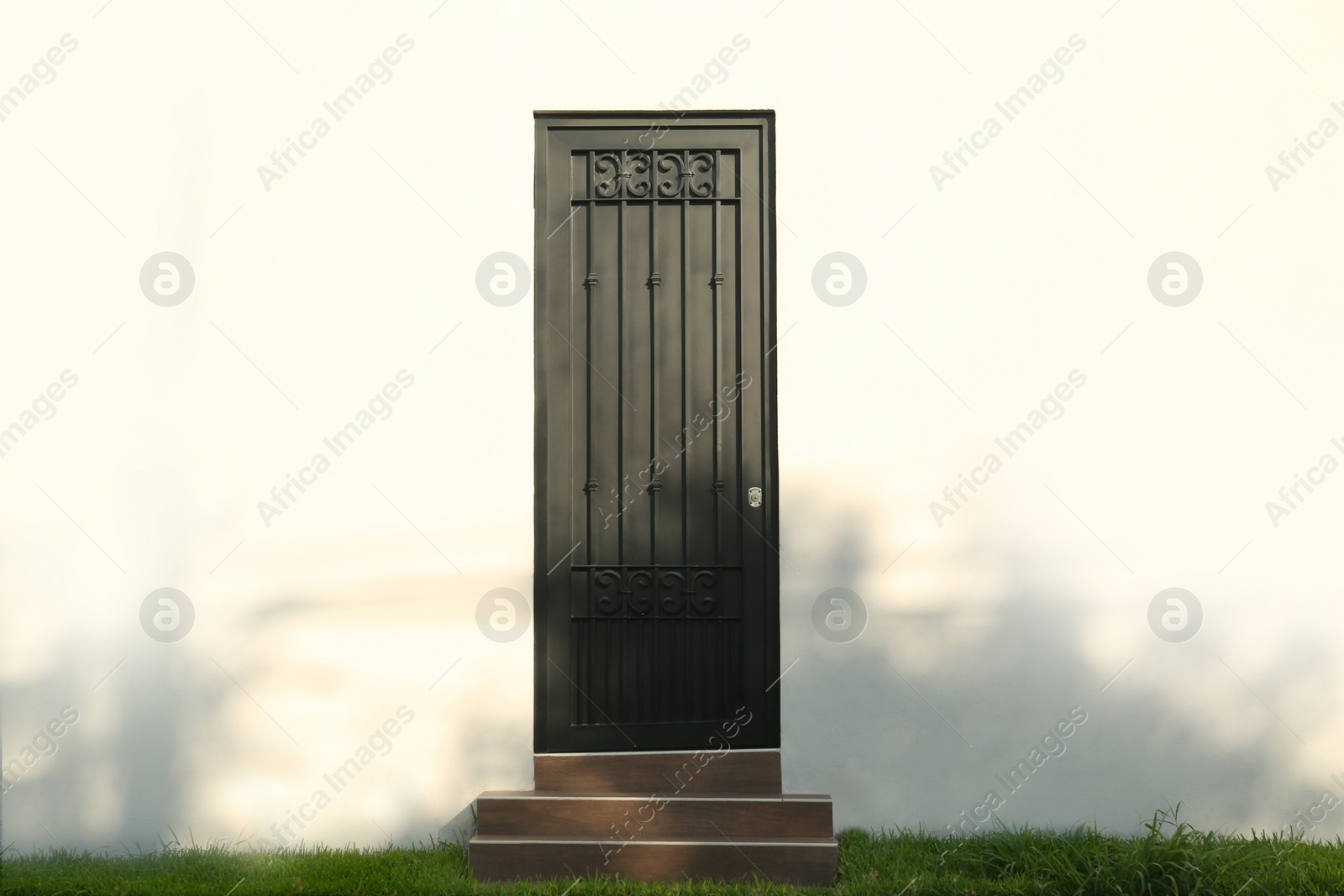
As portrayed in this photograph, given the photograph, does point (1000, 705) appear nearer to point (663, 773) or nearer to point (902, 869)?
point (902, 869)

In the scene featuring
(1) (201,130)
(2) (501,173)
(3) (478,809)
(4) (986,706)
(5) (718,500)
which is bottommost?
(3) (478,809)

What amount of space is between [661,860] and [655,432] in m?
1.64

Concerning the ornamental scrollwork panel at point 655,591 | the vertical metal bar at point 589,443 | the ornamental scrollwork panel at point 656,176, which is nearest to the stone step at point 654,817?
the vertical metal bar at point 589,443

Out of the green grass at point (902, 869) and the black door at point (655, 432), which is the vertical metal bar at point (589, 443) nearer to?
the black door at point (655, 432)

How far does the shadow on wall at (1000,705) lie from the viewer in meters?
3.40

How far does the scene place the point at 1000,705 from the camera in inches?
135

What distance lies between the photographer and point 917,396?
3498mm

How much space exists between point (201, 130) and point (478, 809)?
119 inches

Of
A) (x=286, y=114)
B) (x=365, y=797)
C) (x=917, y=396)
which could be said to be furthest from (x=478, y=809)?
(x=286, y=114)

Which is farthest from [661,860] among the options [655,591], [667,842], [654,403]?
[654,403]

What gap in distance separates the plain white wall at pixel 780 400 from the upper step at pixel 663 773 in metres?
0.13

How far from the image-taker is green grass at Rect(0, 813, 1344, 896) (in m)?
2.92

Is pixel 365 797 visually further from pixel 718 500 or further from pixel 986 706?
pixel 986 706

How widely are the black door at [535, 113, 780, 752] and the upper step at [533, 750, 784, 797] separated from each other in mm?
61
